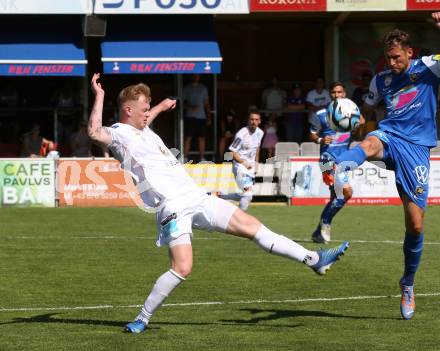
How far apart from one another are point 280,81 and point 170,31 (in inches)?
173

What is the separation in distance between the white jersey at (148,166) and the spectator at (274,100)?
62.8ft

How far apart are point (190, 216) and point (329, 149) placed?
8175 millimetres

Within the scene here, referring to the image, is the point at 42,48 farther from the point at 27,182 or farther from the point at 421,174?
the point at 421,174

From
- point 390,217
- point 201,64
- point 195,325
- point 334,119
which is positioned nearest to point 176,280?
point 195,325

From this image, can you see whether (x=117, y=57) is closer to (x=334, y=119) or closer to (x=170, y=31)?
(x=170, y=31)

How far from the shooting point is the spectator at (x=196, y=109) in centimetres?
2733

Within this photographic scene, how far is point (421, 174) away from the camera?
9.48 metres

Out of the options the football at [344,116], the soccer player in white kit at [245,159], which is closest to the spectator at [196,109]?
the soccer player in white kit at [245,159]

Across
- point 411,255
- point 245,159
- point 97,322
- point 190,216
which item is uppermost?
point 245,159

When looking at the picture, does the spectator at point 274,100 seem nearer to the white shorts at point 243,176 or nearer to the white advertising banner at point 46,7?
the white advertising banner at point 46,7

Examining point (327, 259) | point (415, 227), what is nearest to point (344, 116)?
point (415, 227)

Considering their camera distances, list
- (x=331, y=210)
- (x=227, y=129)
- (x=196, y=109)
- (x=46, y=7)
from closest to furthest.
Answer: (x=331, y=210)
(x=46, y=7)
(x=196, y=109)
(x=227, y=129)

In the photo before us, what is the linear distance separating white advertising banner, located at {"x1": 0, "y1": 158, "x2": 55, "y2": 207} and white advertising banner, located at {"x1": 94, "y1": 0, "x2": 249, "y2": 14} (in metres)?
4.16

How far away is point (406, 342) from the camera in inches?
331
